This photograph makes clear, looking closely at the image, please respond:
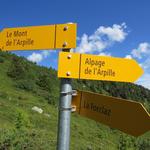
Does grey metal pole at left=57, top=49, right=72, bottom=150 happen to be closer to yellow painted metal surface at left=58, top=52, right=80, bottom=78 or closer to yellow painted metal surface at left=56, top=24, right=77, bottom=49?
yellow painted metal surface at left=58, top=52, right=80, bottom=78

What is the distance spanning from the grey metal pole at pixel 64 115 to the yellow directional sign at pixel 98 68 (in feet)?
0.42

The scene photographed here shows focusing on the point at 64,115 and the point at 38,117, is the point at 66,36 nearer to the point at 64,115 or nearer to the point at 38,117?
the point at 64,115

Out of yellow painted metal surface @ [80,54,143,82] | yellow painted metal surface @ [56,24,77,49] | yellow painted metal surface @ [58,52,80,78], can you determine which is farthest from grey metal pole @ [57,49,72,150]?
yellow painted metal surface @ [56,24,77,49]

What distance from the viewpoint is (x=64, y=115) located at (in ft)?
16.3

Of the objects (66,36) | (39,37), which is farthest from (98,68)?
(39,37)

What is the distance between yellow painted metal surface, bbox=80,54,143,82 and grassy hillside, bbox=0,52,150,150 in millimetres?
7261

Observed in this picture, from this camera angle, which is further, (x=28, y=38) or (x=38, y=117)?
(x=38, y=117)

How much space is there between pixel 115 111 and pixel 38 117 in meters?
53.4

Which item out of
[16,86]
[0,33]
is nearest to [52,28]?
[0,33]

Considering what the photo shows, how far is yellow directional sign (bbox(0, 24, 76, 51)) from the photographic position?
516 centimetres

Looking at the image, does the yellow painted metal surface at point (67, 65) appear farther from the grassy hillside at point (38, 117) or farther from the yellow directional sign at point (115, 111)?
the grassy hillside at point (38, 117)

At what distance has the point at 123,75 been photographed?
5.30m

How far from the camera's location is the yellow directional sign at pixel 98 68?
5.05 meters

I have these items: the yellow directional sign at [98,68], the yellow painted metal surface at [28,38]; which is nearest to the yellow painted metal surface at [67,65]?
the yellow directional sign at [98,68]
